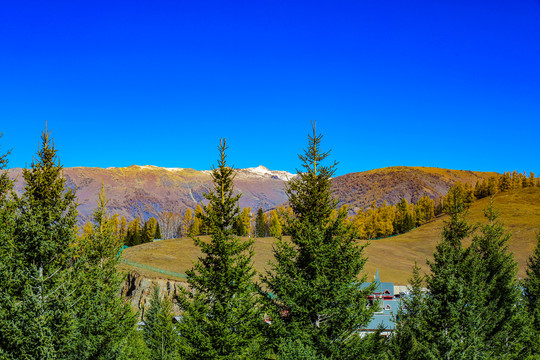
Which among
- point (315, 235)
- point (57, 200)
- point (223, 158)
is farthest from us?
point (223, 158)

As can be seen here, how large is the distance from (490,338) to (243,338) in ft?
69.8

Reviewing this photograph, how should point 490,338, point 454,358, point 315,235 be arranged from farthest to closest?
point 490,338 < point 454,358 < point 315,235

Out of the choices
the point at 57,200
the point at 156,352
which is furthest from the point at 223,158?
the point at 156,352

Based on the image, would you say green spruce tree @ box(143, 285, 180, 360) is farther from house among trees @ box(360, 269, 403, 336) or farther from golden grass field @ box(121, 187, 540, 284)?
house among trees @ box(360, 269, 403, 336)

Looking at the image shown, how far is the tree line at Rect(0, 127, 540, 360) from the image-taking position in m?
17.1

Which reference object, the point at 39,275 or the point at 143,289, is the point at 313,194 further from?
the point at 143,289

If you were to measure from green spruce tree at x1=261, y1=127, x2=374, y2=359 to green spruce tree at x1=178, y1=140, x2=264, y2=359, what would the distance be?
51.1 inches

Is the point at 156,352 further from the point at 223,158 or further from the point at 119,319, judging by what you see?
the point at 223,158

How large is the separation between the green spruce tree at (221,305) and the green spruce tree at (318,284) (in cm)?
130

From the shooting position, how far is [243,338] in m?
22.3

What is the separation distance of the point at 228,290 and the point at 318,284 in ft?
17.1

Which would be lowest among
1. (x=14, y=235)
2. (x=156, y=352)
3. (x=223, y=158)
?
(x=156, y=352)

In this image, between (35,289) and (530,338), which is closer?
(35,289)

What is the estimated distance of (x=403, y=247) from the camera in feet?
427
